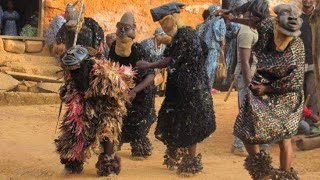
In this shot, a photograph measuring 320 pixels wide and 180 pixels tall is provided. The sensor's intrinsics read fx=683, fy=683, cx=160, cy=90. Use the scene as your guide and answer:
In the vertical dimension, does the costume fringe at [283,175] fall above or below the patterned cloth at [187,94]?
below

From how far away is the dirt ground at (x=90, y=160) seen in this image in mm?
7473

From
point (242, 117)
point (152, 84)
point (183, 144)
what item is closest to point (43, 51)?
point (152, 84)

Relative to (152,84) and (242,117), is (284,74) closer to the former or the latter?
(242,117)

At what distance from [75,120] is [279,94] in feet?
6.94

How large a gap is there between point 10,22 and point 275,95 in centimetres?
1052

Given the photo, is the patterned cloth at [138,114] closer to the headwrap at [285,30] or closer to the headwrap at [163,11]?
the headwrap at [163,11]

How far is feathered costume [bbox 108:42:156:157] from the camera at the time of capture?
796 cm

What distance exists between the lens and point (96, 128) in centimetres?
709

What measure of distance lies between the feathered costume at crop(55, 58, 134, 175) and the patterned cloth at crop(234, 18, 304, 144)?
1.40 metres

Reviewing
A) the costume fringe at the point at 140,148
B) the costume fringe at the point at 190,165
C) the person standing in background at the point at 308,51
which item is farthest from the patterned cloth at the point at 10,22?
the costume fringe at the point at 190,165

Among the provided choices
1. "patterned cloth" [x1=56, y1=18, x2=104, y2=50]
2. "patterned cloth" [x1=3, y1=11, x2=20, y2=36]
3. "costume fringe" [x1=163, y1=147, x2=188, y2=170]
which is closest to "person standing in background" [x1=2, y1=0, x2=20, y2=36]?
"patterned cloth" [x1=3, y1=11, x2=20, y2=36]

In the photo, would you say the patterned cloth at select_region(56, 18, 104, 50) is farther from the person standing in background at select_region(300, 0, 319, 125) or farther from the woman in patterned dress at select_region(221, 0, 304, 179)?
the woman in patterned dress at select_region(221, 0, 304, 179)

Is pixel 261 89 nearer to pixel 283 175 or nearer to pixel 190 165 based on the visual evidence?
pixel 283 175

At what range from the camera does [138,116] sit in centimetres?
820
